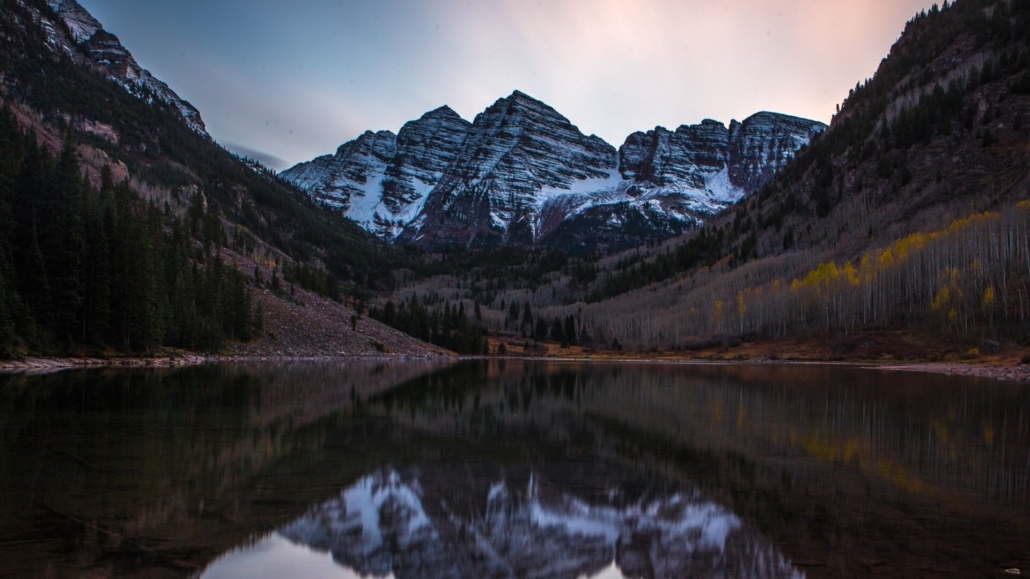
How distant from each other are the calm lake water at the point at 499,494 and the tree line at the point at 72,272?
94.6 feet

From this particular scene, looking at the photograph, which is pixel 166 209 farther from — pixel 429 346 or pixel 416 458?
pixel 416 458

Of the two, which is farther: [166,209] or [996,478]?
[166,209]

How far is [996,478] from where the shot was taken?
14.1m

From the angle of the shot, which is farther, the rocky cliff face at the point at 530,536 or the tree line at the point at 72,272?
the tree line at the point at 72,272

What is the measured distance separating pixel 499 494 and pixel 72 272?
5294cm

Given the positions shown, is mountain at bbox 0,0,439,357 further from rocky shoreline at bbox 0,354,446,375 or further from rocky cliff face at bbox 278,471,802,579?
rocky cliff face at bbox 278,471,802,579

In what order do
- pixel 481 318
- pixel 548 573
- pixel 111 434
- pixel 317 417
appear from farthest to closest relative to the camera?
pixel 481 318 < pixel 317 417 < pixel 111 434 < pixel 548 573

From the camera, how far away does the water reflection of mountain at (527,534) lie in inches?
342

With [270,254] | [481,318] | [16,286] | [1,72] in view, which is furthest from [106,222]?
[481,318]

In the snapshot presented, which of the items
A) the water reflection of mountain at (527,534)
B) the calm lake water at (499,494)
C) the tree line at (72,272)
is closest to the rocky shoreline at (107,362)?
the tree line at (72,272)

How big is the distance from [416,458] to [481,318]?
18278cm

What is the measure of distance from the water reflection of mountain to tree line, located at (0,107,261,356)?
144 ft

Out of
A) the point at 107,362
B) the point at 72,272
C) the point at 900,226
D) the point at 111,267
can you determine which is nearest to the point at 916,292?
the point at 900,226

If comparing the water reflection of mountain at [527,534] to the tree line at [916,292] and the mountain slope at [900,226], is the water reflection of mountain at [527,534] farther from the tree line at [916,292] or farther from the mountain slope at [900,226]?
the mountain slope at [900,226]
